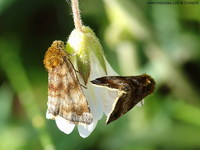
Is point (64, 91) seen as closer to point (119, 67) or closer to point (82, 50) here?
point (82, 50)

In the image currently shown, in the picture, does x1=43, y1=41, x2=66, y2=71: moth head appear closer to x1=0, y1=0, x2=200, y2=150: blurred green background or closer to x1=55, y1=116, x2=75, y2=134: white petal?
x1=55, y1=116, x2=75, y2=134: white petal

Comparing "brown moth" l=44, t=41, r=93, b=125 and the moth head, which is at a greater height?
the moth head

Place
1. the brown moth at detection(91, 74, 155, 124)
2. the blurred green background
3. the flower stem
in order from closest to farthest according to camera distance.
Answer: the brown moth at detection(91, 74, 155, 124) < the flower stem < the blurred green background

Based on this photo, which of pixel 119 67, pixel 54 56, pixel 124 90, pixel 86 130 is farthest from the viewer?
pixel 119 67

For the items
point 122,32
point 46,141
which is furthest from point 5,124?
point 122,32

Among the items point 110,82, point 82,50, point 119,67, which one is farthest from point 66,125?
point 119,67

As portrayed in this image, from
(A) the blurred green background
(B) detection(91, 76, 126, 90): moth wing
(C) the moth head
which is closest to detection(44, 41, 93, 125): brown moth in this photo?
(C) the moth head

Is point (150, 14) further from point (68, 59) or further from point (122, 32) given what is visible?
point (68, 59)
